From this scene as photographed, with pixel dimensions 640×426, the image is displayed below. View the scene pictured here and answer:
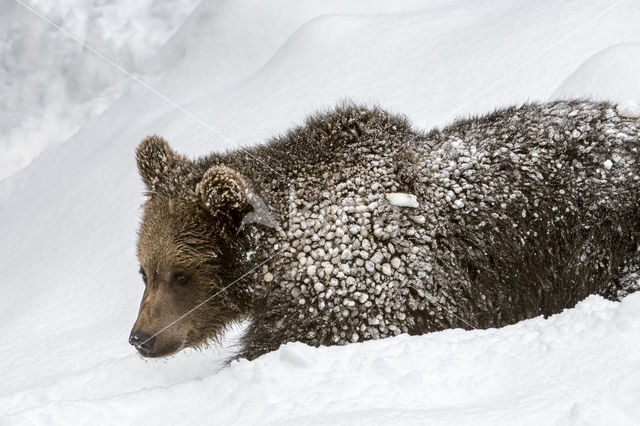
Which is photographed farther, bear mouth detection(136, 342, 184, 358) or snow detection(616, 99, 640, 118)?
snow detection(616, 99, 640, 118)

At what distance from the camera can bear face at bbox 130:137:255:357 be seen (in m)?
4.06

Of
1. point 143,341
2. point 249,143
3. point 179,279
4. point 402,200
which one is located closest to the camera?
point 143,341

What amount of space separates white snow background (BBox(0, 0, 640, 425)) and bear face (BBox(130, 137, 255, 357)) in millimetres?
364

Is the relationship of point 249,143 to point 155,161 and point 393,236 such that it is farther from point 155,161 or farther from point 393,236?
point 393,236

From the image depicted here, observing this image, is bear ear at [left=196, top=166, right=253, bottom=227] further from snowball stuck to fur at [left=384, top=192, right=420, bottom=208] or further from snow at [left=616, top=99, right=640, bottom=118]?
snow at [left=616, top=99, right=640, bottom=118]

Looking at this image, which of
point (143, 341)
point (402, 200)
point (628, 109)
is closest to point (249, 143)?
point (402, 200)

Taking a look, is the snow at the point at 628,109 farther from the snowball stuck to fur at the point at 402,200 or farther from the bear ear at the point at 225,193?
the bear ear at the point at 225,193

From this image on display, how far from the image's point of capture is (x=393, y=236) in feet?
13.2

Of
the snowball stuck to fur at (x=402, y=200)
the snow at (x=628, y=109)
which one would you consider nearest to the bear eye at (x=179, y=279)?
the snowball stuck to fur at (x=402, y=200)

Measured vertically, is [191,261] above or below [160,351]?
above

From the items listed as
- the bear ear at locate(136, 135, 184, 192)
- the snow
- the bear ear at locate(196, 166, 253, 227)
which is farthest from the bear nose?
the snow

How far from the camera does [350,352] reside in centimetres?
321

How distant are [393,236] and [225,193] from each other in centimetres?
94

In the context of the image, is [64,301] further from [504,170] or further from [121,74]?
[121,74]
